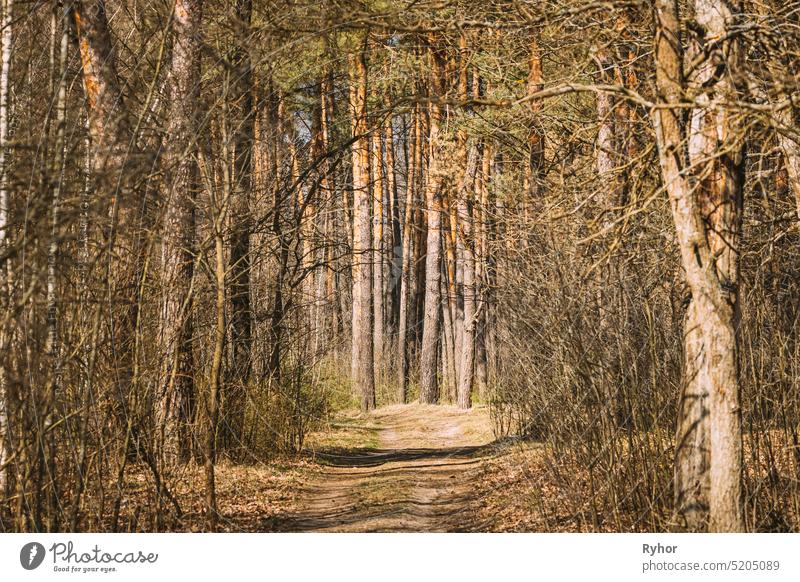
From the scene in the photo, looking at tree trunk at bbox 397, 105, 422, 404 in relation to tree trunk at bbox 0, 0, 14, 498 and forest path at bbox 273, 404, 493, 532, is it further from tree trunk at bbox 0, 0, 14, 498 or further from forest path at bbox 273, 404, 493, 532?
tree trunk at bbox 0, 0, 14, 498

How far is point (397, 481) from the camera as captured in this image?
896 centimetres

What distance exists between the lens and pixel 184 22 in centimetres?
842

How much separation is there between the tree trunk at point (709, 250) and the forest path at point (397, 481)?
2350 mm

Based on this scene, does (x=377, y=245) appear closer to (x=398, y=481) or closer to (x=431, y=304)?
(x=431, y=304)

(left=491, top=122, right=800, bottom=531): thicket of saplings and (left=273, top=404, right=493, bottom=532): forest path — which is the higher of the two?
(left=491, top=122, right=800, bottom=531): thicket of saplings

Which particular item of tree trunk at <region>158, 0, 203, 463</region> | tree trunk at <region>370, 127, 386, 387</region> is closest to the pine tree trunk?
tree trunk at <region>158, 0, 203, 463</region>

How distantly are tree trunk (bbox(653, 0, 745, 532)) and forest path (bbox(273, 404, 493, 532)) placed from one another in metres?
2.35

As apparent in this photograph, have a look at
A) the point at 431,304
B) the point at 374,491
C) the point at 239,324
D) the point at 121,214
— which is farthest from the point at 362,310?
the point at 121,214

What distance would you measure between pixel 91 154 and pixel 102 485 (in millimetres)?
1767

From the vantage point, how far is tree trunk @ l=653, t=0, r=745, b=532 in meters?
4.89

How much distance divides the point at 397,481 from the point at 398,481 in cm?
1

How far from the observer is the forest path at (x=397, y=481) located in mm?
7094

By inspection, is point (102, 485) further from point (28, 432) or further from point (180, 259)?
point (180, 259)
